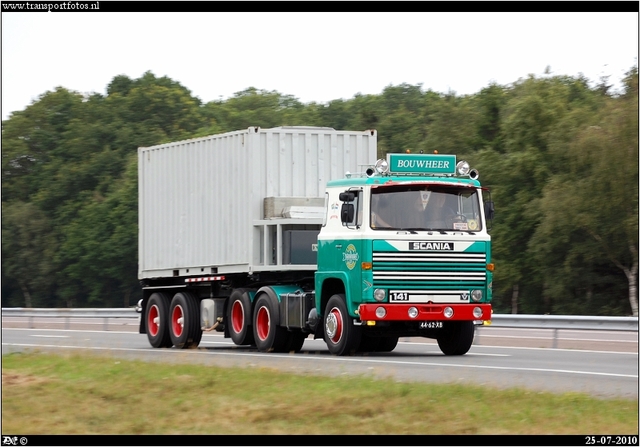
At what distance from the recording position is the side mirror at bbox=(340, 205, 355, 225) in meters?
20.1

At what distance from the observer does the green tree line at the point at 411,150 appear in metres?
52.6

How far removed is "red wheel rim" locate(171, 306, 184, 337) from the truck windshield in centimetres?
650

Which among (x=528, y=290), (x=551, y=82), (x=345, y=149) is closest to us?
(x=345, y=149)

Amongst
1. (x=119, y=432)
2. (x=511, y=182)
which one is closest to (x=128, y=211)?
(x=511, y=182)

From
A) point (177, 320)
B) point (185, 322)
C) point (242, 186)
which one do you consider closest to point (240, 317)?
point (185, 322)

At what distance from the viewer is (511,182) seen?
→ 59.6 m

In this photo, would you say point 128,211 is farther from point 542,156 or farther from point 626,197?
point 626,197

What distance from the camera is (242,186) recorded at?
23.1 metres

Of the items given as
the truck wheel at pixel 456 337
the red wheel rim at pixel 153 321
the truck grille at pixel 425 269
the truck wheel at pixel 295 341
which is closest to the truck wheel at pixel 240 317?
the truck wheel at pixel 295 341

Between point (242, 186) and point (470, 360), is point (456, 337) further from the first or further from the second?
point (242, 186)

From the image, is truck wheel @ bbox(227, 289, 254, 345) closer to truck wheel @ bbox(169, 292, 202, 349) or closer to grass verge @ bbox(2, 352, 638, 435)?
truck wheel @ bbox(169, 292, 202, 349)

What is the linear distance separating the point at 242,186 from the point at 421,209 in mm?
4167

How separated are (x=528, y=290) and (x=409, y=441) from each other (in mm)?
48118

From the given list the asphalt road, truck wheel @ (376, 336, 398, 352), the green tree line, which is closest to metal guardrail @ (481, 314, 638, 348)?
the asphalt road
